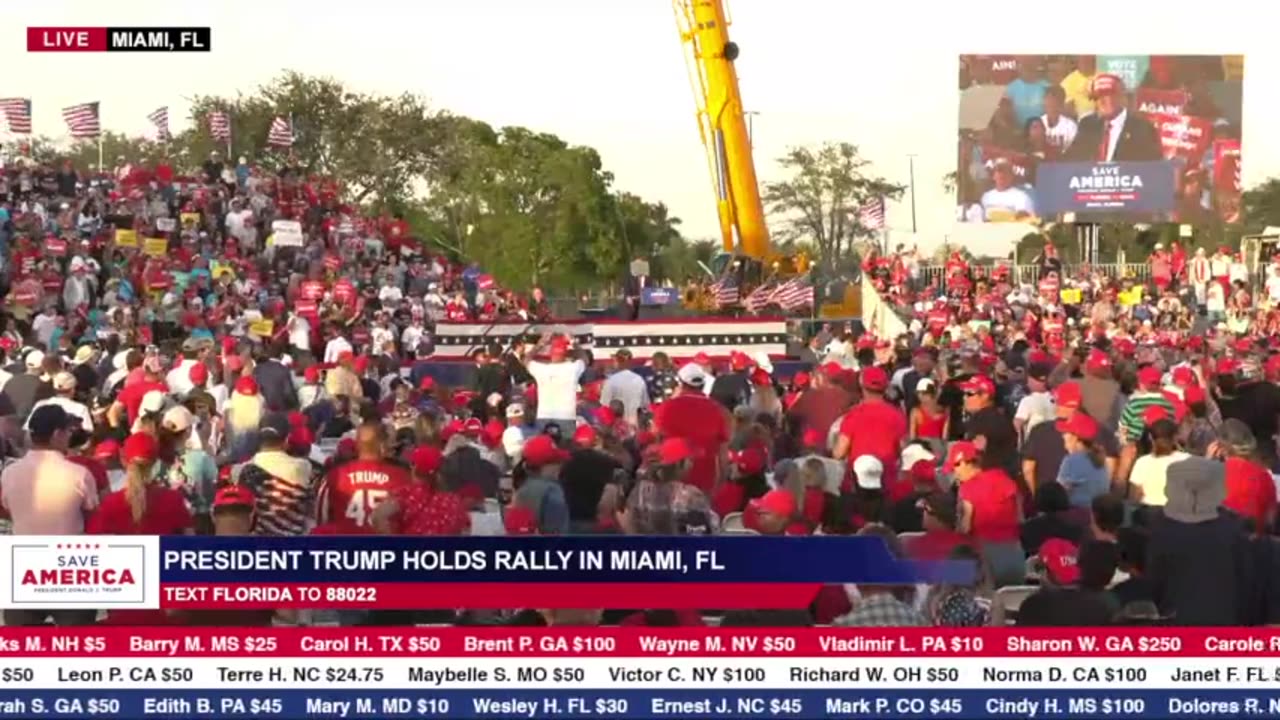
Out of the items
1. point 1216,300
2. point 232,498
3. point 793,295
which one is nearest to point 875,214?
point 1216,300

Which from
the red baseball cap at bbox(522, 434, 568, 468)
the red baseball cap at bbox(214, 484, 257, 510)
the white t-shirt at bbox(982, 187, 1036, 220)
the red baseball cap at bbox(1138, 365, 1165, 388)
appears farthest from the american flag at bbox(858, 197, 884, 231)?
the red baseball cap at bbox(214, 484, 257, 510)

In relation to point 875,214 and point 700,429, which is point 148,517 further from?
point 875,214

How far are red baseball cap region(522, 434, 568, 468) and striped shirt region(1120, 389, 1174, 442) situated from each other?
423 centimetres

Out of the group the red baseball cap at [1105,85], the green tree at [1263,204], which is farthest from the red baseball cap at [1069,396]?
the green tree at [1263,204]

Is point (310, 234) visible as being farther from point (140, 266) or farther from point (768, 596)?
point (768, 596)

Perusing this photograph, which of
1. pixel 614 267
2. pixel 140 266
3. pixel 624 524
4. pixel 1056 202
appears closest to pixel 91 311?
pixel 140 266

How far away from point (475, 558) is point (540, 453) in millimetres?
1289

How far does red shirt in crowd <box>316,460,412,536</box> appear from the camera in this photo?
→ 32.2ft

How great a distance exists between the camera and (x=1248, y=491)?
10344mm

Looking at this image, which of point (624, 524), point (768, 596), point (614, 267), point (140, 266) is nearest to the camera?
point (768, 596)

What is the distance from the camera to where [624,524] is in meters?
9.77

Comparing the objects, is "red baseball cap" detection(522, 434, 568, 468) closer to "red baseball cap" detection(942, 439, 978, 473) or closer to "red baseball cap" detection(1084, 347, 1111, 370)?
"red baseball cap" detection(942, 439, 978, 473)

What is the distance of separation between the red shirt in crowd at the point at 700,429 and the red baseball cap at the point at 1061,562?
11.3 feet

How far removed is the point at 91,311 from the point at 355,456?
55.3 ft
